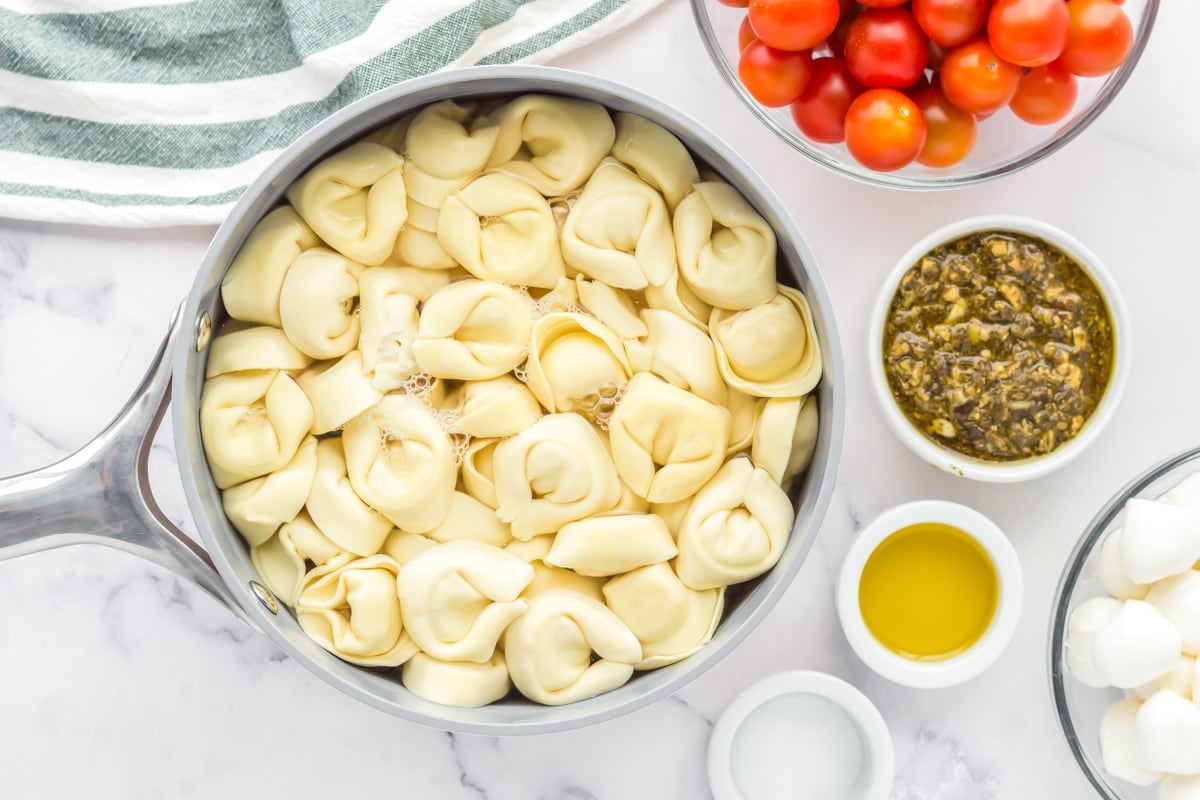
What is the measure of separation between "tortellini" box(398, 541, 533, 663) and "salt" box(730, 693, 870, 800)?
0.35 metres

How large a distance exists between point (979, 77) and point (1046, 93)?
0.33 feet

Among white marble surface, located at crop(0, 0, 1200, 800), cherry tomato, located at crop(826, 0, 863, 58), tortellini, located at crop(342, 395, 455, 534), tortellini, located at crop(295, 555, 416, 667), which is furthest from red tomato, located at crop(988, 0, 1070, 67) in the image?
tortellini, located at crop(295, 555, 416, 667)

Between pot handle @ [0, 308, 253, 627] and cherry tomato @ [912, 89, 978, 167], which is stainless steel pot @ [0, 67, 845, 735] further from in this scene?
cherry tomato @ [912, 89, 978, 167]

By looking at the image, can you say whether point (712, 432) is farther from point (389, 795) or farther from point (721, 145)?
point (389, 795)

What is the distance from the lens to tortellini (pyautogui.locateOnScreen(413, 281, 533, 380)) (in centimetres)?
99

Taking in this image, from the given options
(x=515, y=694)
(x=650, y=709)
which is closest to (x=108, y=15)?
(x=515, y=694)

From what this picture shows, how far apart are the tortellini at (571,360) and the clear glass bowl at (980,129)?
286mm

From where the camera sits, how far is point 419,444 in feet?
3.28

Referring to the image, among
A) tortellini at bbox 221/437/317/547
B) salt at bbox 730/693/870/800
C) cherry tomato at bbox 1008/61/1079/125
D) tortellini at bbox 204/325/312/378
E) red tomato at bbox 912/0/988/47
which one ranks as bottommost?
salt at bbox 730/693/870/800

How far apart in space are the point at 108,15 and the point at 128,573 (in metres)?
0.60

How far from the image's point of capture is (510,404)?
1.00 meters

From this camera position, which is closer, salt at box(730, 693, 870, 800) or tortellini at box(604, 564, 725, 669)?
tortellini at box(604, 564, 725, 669)

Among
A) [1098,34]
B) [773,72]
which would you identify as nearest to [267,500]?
[773,72]

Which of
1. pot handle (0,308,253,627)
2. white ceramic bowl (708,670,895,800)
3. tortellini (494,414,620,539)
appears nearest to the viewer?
pot handle (0,308,253,627)
